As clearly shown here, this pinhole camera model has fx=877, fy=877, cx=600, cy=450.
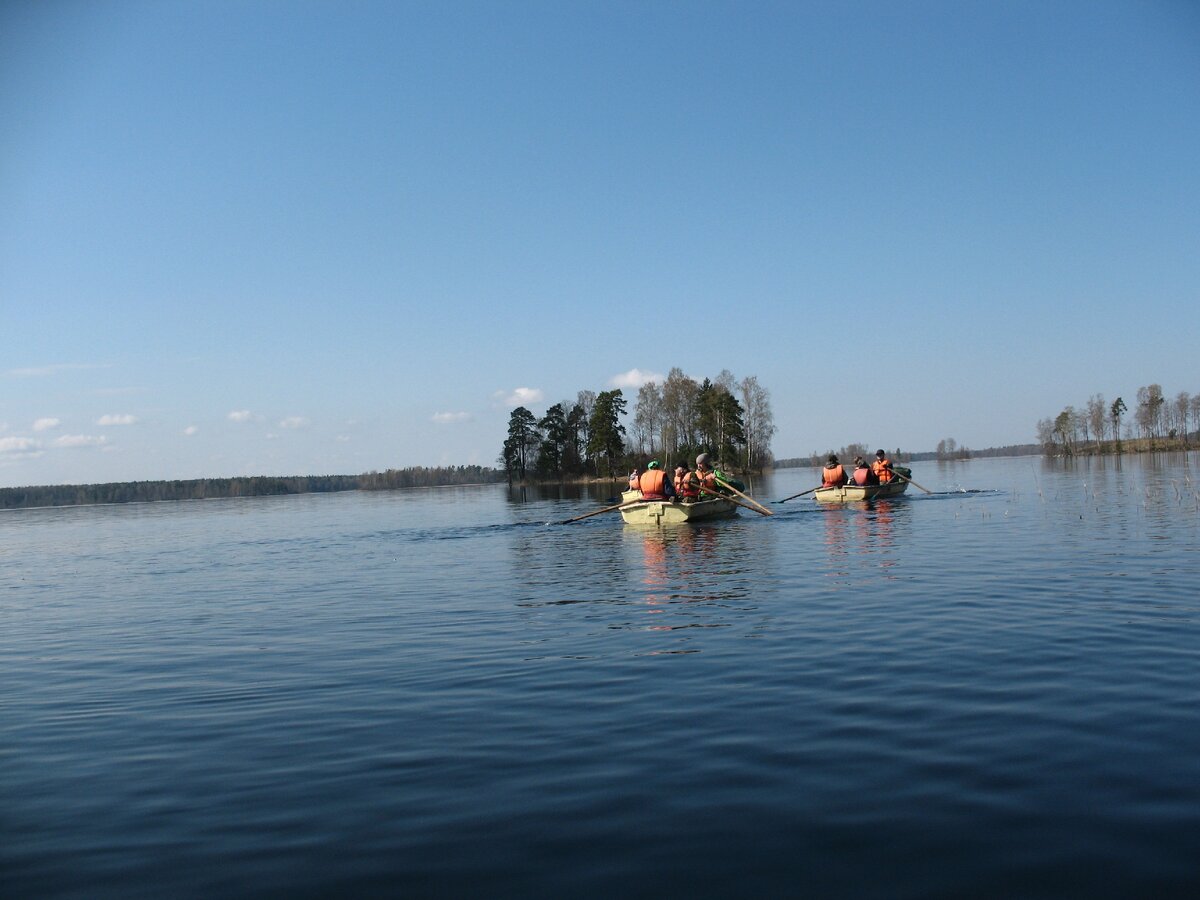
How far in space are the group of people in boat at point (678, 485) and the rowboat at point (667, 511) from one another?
0.22 m

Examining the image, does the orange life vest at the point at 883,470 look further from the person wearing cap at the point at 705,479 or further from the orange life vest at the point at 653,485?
the orange life vest at the point at 653,485

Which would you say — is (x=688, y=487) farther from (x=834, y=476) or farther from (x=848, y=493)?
(x=834, y=476)

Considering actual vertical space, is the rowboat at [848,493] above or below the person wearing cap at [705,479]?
below

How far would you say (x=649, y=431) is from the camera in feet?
357

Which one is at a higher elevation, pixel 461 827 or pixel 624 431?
pixel 624 431

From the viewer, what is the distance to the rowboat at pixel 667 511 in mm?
30953

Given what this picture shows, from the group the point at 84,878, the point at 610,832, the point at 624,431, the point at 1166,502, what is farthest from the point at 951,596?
the point at 624,431

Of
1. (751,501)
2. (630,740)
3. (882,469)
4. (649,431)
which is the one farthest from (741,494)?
(649,431)

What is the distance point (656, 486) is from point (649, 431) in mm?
77911

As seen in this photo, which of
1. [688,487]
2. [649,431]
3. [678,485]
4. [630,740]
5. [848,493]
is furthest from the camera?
[649,431]

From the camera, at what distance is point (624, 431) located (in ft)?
350

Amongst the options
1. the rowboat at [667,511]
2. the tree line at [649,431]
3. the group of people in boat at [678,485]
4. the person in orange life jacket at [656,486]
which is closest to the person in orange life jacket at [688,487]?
the group of people in boat at [678,485]

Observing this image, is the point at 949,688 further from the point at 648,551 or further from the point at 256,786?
the point at 648,551

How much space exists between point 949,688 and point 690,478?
24.2 m
